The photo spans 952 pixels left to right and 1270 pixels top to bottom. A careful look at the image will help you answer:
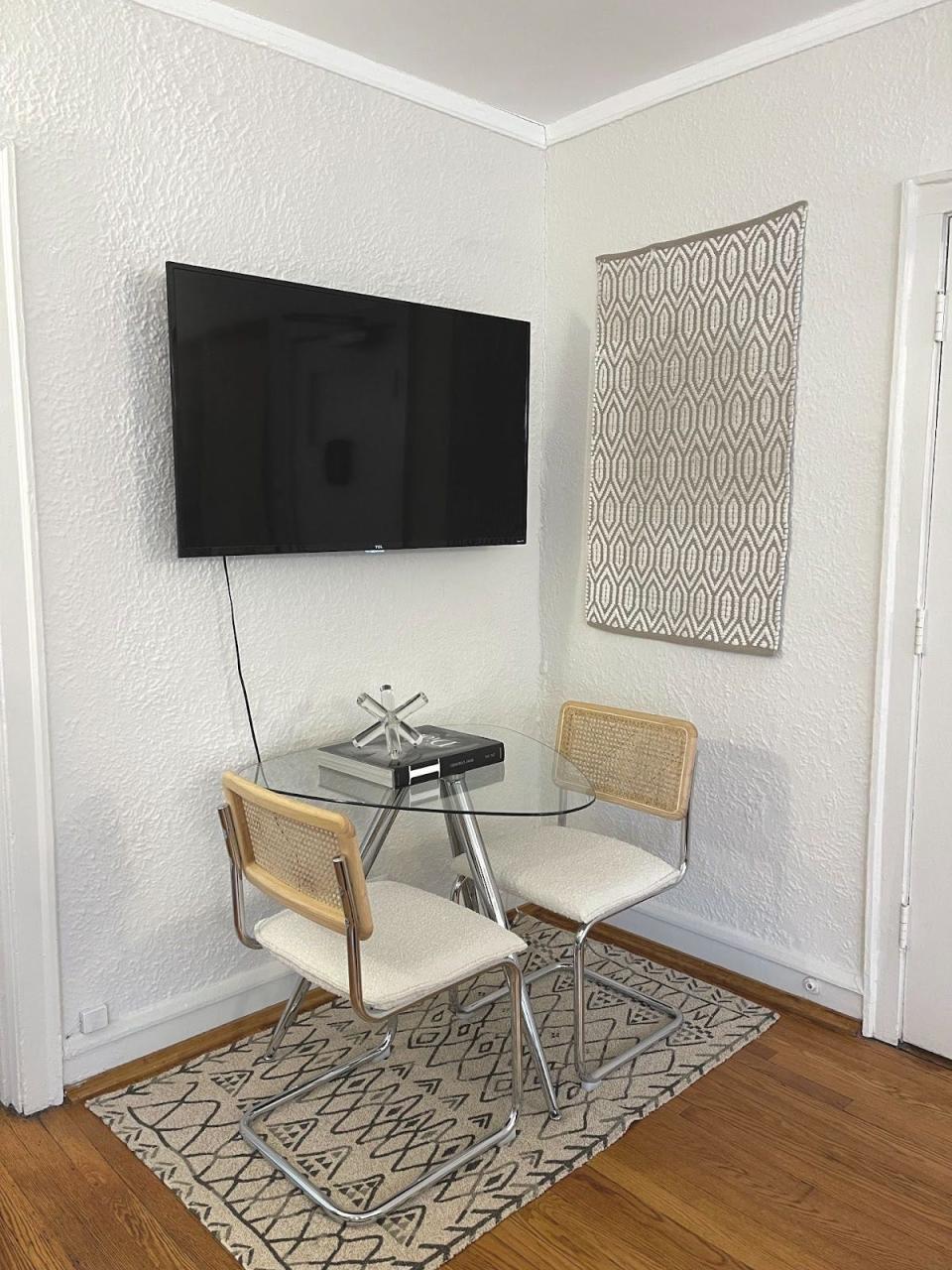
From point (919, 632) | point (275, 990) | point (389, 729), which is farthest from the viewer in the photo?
point (275, 990)

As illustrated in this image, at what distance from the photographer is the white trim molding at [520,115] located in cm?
237

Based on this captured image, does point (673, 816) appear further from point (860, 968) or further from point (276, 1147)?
point (276, 1147)

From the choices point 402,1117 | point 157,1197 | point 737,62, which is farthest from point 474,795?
point 737,62

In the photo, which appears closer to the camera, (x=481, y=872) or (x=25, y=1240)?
(x=25, y=1240)

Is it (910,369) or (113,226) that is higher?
(113,226)

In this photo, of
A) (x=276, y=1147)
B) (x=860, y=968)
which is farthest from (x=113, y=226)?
(x=860, y=968)

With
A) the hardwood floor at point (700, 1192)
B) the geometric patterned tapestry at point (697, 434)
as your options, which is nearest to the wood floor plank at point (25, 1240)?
the hardwood floor at point (700, 1192)

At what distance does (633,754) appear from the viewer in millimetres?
2723

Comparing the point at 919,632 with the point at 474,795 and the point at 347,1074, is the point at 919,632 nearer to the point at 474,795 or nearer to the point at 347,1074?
the point at 474,795

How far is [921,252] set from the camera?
2350 mm

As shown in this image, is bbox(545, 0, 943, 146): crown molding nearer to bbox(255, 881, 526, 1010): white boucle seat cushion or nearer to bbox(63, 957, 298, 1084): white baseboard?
bbox(255, 881, 526, 1010): white boucle seat cushion

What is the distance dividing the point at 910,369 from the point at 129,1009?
8.03ft

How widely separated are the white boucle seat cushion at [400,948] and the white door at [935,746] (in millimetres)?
1078

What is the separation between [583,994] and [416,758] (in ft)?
2.27
